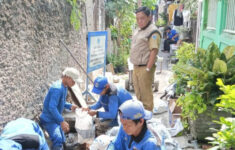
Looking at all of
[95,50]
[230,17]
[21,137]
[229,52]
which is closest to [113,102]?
[21,137]

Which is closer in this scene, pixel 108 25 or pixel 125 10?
pixel 125 10

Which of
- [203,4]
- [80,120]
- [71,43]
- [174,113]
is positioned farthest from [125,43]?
[80,120]

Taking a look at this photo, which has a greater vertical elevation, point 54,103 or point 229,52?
point 229,52

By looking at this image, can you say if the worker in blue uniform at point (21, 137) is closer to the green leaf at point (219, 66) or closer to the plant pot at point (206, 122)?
the plant pot at point (206, 122)

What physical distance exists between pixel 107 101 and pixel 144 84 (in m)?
0.87

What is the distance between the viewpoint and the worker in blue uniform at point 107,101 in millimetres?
3523

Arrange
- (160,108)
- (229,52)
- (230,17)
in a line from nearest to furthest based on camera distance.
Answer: (229,52) < (230,17) < (160,108)

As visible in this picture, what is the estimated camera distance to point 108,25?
13.0 metres

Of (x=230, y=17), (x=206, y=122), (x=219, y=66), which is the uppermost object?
(x=230, y=17)

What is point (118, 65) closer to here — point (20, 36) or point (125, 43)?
point (125, 43)

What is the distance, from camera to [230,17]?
15.7 ft

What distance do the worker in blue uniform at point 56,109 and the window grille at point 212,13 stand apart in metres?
Answer: 4.30

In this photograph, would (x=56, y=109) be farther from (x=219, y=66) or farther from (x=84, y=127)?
(x=219, y=66)

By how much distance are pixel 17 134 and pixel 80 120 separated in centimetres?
169
